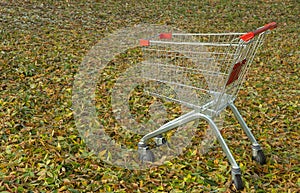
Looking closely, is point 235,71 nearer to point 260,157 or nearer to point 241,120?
point 241,120

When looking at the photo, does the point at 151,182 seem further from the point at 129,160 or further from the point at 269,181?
the point at 269,181

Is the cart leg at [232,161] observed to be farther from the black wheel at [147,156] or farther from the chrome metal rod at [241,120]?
the black wheel at [147,156]

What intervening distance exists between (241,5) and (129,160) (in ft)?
26.1

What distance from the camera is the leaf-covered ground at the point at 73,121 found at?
9.75 feet

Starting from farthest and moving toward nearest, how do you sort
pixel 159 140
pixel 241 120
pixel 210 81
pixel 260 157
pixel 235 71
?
1. pixel 159 140
2. pixel 260 157
3. pixel 241 120
4. pixel 210 81
5. pixel 235 71

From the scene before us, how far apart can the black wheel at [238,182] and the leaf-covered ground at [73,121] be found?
76mm

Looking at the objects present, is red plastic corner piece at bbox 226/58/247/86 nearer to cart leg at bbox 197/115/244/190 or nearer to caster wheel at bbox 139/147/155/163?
cart leg at bbox 197/115/244/190

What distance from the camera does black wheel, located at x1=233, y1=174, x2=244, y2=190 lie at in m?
2.82

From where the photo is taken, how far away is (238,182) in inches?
111

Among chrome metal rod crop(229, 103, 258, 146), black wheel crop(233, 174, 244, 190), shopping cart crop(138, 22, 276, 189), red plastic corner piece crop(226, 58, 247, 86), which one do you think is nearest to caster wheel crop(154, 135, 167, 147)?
shopping cart crop(138, 22, 276, 189)

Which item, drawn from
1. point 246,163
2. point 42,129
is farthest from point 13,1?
point 246,163

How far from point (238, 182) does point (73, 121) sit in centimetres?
191

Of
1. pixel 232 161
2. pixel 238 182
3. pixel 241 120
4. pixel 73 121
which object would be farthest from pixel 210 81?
pixel 73 121

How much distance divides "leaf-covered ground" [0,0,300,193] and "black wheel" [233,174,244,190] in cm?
8
